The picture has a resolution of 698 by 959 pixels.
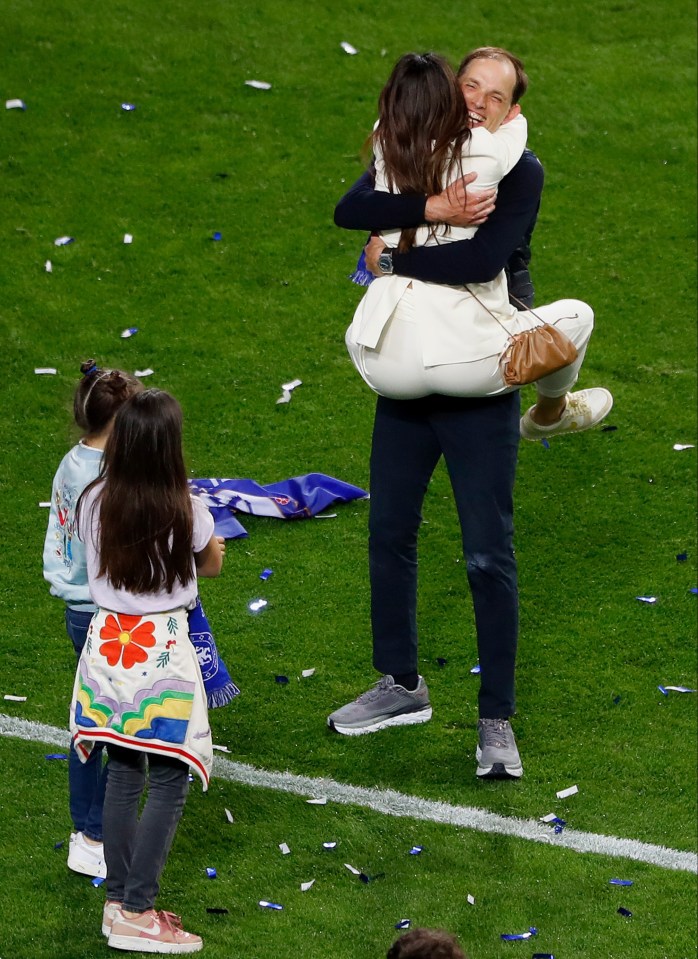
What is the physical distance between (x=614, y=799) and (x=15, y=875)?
2058 millimetres

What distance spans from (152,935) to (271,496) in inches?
115

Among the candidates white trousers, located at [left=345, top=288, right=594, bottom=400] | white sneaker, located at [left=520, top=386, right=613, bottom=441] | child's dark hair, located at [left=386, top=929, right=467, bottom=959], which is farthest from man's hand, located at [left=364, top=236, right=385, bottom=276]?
child's dark hair, located at [left=386, top=929, right=467, bottom=959]

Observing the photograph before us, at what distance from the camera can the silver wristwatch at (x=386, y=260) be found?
4.34 meters

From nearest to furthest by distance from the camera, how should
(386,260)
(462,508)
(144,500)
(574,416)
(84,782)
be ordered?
1. (144,500)
2. (84,782)
3. (386,260)
4. (462,508)
5. (574,416)

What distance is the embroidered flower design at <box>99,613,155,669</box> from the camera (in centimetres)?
376

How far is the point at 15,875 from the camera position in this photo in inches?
170

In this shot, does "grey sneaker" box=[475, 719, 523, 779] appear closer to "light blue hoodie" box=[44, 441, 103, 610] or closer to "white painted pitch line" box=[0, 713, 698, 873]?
"white painted pitch line" box=[0, 713, 698, 873]

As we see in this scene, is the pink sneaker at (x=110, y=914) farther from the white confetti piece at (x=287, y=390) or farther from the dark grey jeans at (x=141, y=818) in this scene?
the white confetti piece at (x=287, y=390)

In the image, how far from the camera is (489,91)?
4.29 metres

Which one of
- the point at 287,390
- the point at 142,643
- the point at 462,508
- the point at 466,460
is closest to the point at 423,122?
the point at 466,460

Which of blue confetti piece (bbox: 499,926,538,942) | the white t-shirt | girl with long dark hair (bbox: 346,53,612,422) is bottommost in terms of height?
blue confetti piece (bbox: 499,926,538,942)

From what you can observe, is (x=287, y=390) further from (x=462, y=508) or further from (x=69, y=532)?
(x=69, y=532)

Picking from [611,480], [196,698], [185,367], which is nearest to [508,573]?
[196,698]

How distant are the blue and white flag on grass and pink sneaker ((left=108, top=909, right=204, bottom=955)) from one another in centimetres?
258
